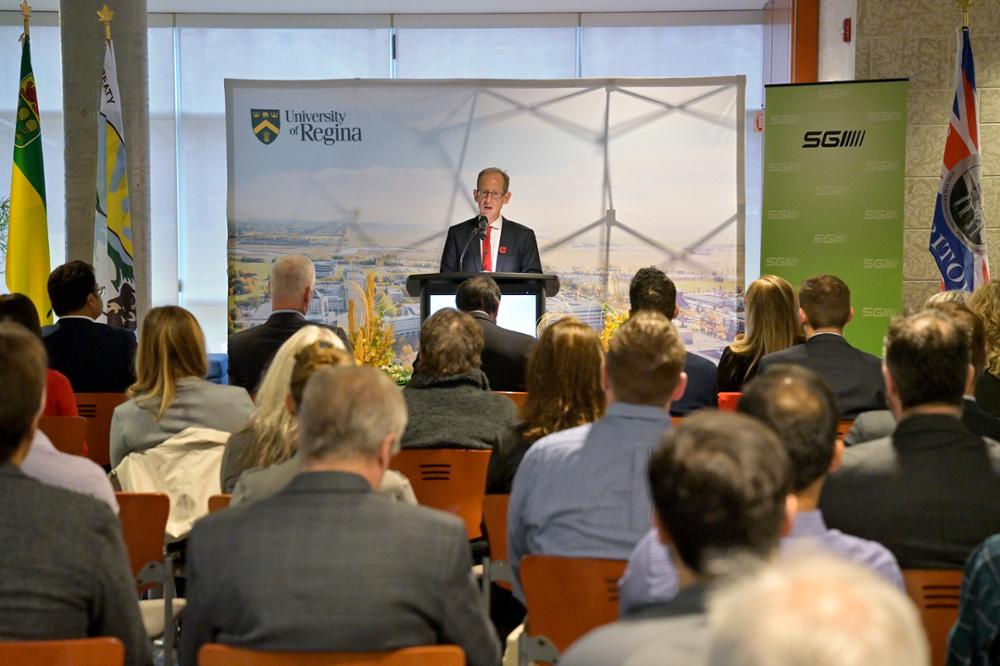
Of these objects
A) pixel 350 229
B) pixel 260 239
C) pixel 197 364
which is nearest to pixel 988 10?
pixel 350 229

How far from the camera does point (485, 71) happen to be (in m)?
10.8

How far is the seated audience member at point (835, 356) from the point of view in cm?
409

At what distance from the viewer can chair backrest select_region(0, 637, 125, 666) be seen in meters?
1.81

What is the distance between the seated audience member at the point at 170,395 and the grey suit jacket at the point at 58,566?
1.57 m

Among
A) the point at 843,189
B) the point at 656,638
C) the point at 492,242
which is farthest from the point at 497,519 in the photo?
the point at 843,189

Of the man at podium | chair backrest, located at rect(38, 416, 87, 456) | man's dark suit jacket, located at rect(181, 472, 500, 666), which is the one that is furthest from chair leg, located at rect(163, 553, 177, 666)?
the man at podium

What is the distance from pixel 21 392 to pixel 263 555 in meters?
0.61

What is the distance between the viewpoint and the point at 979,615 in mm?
1968

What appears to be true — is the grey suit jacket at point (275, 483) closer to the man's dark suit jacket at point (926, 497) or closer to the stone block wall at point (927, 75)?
the man's dark suit jacket at point (926, 497)

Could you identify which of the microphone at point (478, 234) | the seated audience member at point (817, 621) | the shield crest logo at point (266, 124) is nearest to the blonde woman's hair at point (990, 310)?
the microphone at point (478, 234)

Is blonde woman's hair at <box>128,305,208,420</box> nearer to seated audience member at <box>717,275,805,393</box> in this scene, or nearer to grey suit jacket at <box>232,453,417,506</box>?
grey suit jacket at <box>232,453,417,506</box>

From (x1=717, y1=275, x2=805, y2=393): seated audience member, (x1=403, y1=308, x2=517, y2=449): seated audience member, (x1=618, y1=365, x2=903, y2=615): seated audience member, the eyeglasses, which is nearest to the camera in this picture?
(x1=618, y1=365, x2=903, y2=615): seated audience member

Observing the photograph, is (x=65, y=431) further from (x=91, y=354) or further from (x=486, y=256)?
(x=486, y=256)

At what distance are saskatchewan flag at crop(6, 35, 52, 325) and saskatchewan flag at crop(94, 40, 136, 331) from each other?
0.39 meters
